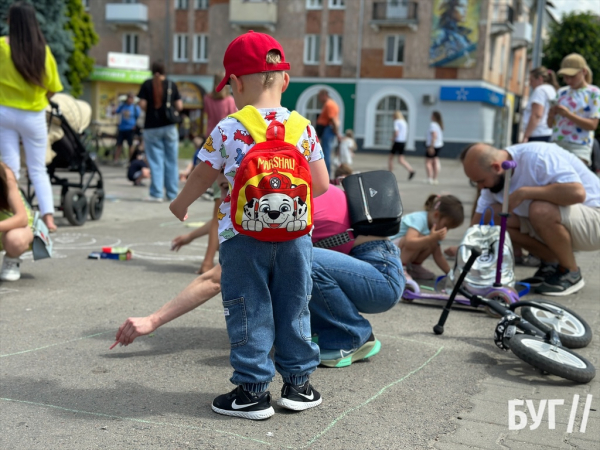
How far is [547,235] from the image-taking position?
5.85m

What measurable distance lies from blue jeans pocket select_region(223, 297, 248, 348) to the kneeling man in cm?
307

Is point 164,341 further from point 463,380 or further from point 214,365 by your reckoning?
point 463,380

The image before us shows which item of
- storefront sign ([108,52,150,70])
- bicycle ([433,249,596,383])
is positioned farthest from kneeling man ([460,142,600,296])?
storefront sign ([108,52,150,70])

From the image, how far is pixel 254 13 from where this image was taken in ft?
140

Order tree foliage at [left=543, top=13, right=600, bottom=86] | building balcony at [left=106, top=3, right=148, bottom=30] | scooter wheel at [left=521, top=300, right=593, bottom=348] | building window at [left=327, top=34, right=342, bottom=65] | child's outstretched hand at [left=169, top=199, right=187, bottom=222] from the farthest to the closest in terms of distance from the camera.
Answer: building balcony at [left=106, top=3, right=148, bottom=30], building window at [left=327, top=34, right=342, bottom=65], tree foliage at [left=543, top=13, right=600, bottom=86], scooter wheel at [left=521, top=300, right=593, bottom=348], child's outstretched hand at [left=169, top=199, right=187, bottom=222]

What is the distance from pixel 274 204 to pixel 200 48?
43.7 metres

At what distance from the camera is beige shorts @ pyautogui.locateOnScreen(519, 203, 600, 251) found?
19.0 feet

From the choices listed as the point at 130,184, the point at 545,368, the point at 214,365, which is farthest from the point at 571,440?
the point at 130,184

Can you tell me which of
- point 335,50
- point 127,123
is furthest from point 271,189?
point 335,50

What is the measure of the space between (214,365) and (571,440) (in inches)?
69.1

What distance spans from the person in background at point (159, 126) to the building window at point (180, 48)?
35.1 metres

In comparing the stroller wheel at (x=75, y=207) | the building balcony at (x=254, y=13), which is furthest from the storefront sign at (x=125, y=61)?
the stroller wheel at (x=75, y=207)

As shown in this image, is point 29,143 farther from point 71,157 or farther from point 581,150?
point 581,150

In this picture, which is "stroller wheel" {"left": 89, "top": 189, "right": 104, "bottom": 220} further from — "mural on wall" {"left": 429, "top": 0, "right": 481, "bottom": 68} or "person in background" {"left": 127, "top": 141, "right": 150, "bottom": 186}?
"mural on wall" {"left": 429, "top": 0, "right": 481, "bottom": 68}
